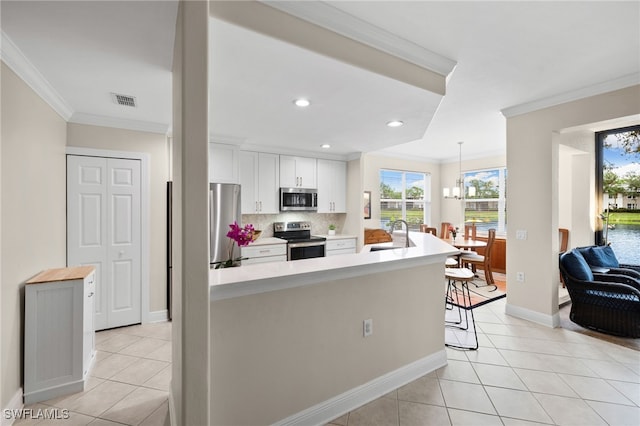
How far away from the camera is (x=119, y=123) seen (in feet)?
11.3

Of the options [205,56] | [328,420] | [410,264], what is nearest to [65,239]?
[205,56]

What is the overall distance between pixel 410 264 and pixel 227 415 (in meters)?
1.64

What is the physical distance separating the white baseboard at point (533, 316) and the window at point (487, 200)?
3.06m

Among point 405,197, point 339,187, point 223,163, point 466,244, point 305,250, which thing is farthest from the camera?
point 405,197

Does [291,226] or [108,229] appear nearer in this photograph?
[108,229]

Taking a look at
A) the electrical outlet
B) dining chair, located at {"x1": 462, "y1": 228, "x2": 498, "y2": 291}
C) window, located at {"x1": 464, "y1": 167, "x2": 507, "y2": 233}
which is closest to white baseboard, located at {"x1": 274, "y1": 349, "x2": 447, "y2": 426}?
the electrical outlet

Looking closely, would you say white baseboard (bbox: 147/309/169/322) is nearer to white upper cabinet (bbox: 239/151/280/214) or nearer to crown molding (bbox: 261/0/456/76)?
white upper cabinet (bbox: 239/151/280/214)

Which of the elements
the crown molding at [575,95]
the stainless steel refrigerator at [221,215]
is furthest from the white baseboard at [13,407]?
the crown molding at [575,95]

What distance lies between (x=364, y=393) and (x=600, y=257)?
385cm

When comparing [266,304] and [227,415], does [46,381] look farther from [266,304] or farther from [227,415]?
[266,304]

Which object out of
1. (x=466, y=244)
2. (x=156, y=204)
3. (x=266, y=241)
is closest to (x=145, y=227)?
(x=156, y=204)

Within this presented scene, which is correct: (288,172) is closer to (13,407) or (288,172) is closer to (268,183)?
(268,183)

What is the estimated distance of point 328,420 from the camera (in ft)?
6.27

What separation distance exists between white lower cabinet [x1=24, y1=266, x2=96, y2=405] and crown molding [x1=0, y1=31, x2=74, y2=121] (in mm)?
1560
